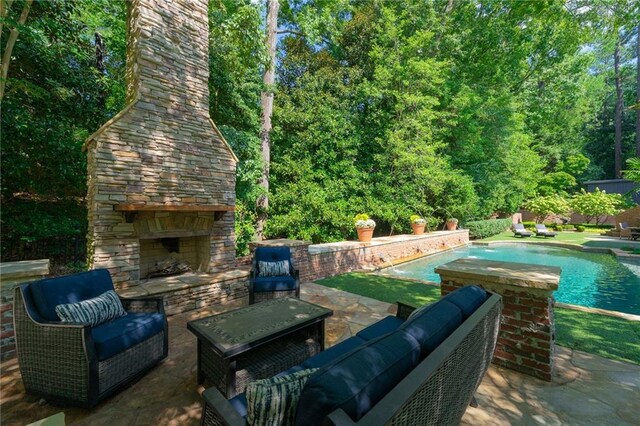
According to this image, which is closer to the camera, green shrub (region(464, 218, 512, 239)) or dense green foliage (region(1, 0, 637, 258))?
dense green foliage (region(1, 0, 637, 258))

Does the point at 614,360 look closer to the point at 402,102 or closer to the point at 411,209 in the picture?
the point at 411,209

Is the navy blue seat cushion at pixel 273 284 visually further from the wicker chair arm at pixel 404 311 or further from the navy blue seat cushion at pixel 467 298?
the navy blue seat cushion at pixel 467 298

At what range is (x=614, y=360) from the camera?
2643 millimetres

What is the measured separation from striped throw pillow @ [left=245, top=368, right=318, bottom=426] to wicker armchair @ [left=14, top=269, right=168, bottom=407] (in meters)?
1.74

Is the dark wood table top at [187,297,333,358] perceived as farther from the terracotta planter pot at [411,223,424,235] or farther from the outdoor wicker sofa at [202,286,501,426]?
the terracotta planter pot at [411,223,424,235]

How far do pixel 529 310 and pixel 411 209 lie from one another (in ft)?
28.0

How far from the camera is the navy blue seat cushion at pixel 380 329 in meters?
2.33

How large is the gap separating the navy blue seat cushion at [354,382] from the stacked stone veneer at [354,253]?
14.9 feet

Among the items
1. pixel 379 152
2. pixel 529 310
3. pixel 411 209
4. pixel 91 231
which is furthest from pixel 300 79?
pixel 529 310

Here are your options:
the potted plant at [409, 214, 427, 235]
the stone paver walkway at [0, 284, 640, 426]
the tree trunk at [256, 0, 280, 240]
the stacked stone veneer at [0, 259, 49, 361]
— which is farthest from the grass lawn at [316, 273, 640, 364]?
the potted plant at [409, 214, 427, 235]

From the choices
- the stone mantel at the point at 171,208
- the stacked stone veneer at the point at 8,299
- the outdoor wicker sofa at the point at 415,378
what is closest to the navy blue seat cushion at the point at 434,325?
the outdoor wicker sofa at the point at 415,378

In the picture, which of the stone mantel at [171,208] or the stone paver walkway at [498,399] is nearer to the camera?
the stone paver walkway at [498,399]

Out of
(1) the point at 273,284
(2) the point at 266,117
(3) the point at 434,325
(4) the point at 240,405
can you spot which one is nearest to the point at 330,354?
(4) the point at 240,405

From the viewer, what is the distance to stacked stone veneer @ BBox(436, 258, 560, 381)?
237 centimetres
